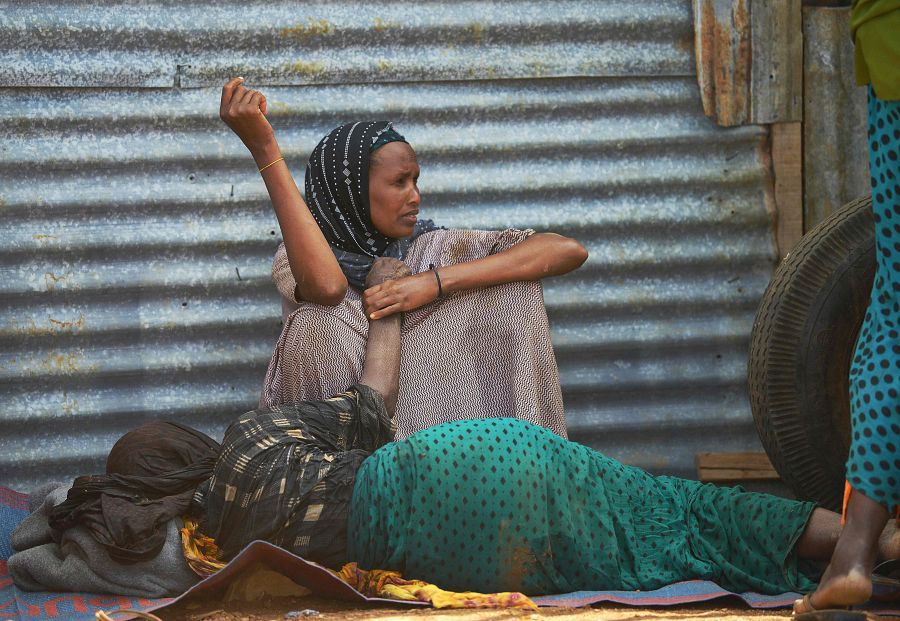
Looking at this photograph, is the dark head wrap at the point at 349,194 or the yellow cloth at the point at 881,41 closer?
the yellow cloth at the point at 881,41

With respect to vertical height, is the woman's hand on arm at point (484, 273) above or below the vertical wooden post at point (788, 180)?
below

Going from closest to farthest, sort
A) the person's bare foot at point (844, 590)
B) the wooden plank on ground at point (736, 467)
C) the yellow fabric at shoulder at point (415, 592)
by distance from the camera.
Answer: the person's bare foot at point (844, 590) < the yellow fabric at shoulder at point (415, 592) < the wooden plank on ground at point (736, 467)

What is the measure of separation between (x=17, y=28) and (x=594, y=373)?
8.40 feet

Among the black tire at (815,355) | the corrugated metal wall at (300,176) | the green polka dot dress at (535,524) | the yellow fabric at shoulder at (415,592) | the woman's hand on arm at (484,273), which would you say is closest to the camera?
the yellow fabric at shoulder at (415,592)

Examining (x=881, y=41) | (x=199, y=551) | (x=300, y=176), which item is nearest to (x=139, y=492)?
(x=199, y=551)

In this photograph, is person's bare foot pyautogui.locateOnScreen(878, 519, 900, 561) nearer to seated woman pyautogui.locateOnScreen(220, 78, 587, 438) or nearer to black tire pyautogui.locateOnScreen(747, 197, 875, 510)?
black tire pyautogui.locateOnScreen(747, 197, 875, 510)

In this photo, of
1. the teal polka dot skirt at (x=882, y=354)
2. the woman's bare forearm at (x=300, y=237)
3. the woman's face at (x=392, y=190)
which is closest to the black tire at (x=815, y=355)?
the teal polka dot skirt at (x=882, y=354)

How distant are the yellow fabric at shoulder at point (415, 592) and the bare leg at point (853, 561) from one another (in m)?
0.68

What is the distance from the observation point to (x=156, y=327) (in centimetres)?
429

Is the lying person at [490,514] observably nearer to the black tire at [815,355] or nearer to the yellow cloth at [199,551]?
the yellow cloth at [199,551]

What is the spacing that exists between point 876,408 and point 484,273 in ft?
5.22

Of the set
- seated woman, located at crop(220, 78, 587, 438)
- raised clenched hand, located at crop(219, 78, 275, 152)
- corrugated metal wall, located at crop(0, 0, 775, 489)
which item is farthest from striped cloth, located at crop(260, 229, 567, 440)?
corrugated metal wall, located at crop(0, 0, 775, 489)

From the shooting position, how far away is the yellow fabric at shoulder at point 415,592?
2.73m

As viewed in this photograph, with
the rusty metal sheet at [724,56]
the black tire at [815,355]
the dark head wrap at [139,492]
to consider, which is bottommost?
the dark head wrap at [139,492]
